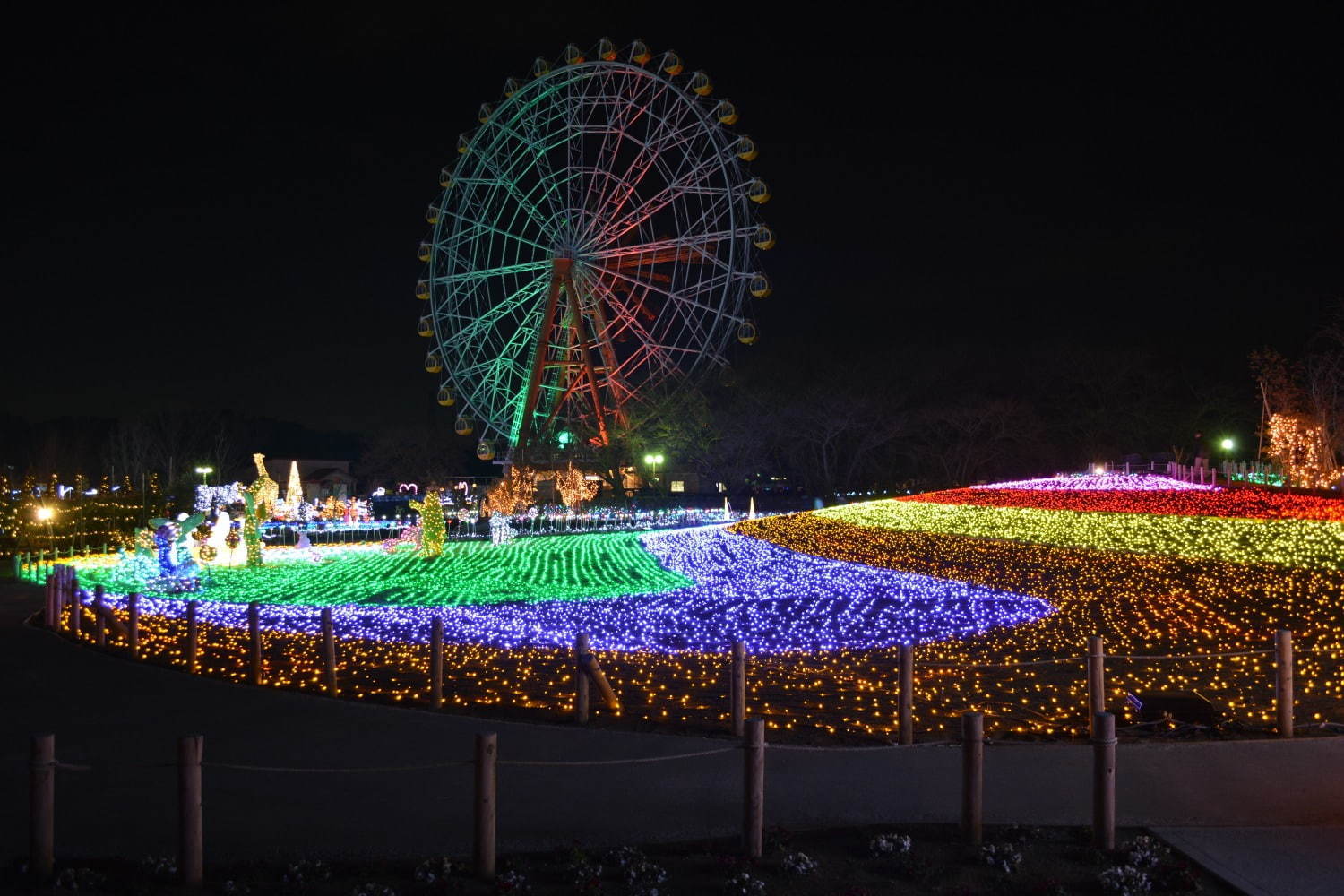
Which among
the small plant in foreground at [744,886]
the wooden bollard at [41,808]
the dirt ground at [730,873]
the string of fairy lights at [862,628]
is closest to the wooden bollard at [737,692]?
the string of fairy lights at [862,628]

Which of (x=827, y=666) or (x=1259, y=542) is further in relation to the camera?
(x=1259, y=542)

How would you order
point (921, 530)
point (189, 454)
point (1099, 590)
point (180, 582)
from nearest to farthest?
point (1099, 590)
point (180, 582)
point (921, 530)
point (189, 454)

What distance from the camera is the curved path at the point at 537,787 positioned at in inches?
230

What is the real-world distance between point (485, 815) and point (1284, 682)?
19.0ft

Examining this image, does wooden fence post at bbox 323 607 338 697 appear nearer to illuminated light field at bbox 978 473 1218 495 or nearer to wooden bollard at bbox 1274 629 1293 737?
wooden bollard at bbox 1274 629 1293 737

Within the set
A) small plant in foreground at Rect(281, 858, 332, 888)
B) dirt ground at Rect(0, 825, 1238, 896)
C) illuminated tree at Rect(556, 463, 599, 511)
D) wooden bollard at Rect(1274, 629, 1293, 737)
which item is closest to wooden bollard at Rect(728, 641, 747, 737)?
dirt ground at Rect(0, 825, 1238, 896)

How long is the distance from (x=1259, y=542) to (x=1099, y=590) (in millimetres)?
5307

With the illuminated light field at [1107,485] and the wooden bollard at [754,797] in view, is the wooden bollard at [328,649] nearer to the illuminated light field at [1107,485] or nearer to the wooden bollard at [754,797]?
the wooden bollard at [754,797]

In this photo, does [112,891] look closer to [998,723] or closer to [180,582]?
[998,723]

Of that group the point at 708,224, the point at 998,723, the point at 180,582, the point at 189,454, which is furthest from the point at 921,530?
the point at 189,454

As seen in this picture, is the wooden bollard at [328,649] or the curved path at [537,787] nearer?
the curved path at [537,787]

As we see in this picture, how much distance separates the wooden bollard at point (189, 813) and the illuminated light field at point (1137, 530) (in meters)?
18.5

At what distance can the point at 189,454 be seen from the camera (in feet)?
252

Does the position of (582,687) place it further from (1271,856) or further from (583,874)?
(1271,856)
